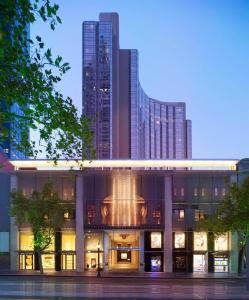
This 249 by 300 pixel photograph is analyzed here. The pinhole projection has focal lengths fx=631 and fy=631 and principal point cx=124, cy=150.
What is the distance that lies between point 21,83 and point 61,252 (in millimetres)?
62134

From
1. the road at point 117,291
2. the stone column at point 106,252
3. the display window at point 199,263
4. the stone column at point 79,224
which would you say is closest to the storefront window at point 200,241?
the display window at point 199,263

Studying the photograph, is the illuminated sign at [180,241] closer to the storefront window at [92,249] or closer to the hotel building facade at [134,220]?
the hotel building facade at [134,220]

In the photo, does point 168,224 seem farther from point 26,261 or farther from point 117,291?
point 117,291

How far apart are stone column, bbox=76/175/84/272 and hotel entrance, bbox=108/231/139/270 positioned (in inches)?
164

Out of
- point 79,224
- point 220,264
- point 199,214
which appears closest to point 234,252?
point 220,264

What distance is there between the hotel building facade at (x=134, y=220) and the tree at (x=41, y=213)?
6.12m

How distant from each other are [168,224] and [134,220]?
4.43 metres

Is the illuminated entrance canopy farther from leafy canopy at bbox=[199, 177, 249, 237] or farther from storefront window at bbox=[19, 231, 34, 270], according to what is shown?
leafy canopy at bbox=[199, 177, 249, 237]

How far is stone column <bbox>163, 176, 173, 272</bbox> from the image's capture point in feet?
262

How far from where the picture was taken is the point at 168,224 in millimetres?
80688

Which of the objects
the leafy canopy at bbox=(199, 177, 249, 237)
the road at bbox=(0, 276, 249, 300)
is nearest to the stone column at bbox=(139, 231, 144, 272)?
the leafy canopy at bbox=(199, 177, 249, 237)

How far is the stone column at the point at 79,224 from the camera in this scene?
80.2 m

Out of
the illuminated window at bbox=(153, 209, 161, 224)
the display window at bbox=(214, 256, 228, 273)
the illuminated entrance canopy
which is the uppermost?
the illuminated entrance canopy

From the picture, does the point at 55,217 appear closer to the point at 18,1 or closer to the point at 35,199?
the point at 35,199
